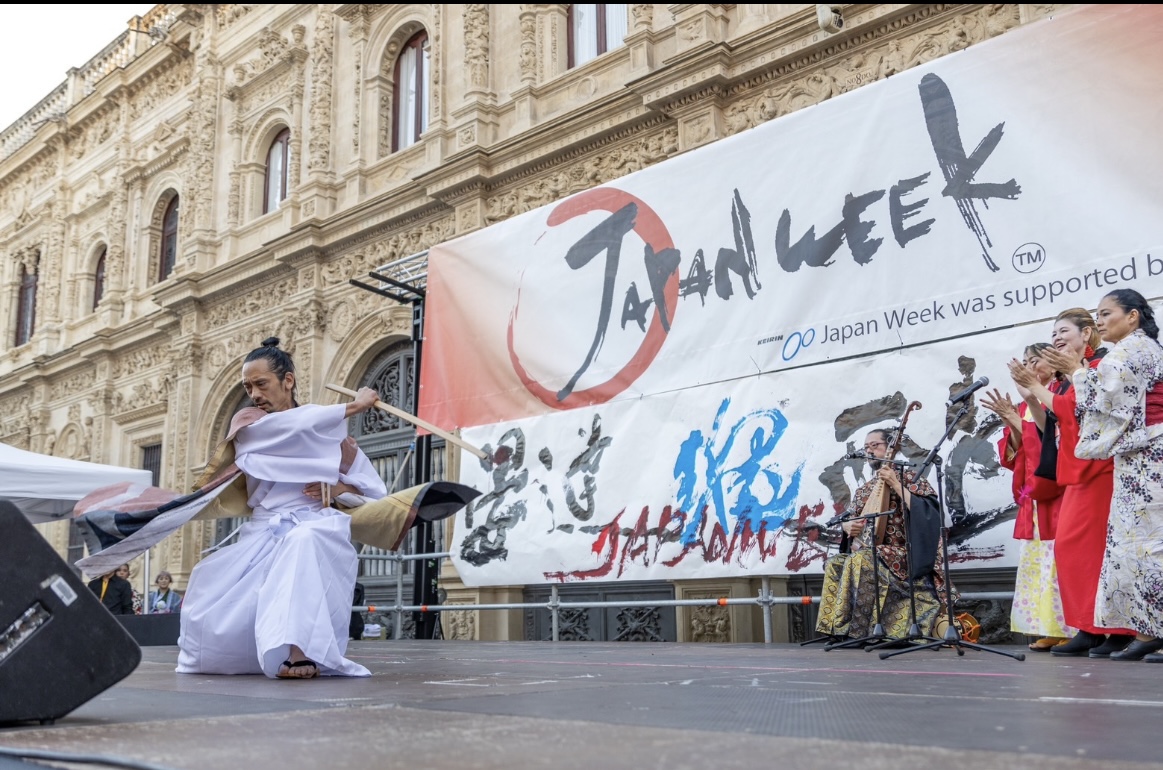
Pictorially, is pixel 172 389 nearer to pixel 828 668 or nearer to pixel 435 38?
pixel 435 38

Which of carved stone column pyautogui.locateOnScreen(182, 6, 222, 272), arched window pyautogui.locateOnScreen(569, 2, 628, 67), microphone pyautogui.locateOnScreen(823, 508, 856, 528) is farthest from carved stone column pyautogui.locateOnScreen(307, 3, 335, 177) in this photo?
microphone pyautogui.locateOnScreen(823, 508, 856, 528)

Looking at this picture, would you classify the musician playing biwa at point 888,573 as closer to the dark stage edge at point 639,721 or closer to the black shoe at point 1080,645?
the black shoe at point 1080,645

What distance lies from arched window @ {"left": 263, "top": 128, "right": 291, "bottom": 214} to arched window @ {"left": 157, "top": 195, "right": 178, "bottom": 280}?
3258 mm

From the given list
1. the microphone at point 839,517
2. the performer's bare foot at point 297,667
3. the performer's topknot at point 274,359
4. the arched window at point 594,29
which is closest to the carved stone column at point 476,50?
the arched window at point 594,29

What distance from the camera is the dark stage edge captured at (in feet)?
5.21

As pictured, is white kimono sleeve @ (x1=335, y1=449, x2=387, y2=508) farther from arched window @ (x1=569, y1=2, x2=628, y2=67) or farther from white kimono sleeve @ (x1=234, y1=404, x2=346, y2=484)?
arched window @ (x1=569, y1=2, x2=628, y2=67)

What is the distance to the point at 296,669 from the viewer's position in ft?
11.4

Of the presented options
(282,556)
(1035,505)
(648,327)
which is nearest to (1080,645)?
(1035,505)

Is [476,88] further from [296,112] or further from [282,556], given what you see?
[282,556]

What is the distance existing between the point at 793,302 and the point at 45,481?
7.00m

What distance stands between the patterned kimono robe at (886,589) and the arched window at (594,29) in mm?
7598

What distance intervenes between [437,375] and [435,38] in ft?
21.9

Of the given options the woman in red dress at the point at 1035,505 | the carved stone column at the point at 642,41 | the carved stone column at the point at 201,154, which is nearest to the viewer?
the woman in red dress at the point at 1035,505

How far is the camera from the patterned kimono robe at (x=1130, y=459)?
14.0ft
